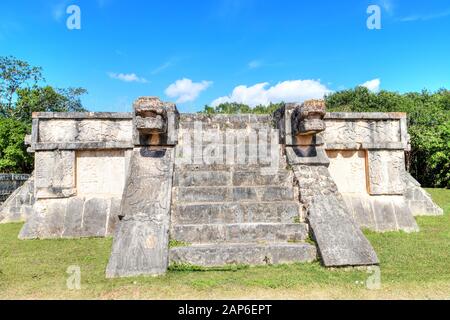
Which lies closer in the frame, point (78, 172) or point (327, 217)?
point (327, 217)

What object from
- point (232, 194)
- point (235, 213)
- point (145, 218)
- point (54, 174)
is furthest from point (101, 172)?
point (235, 213)

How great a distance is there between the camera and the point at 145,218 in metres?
3.84

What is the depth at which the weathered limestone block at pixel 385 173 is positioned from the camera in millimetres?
5589

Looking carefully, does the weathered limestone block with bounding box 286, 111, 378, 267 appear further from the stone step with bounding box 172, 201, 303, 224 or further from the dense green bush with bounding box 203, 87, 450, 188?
the dense green bush with bounding box 203, 87, 450, 188

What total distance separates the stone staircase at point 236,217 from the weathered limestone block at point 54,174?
6.37 ft

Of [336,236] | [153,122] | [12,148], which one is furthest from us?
[12,148]

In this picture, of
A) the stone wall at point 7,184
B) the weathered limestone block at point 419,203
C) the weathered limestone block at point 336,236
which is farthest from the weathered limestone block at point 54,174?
the weathered limestone block at point 419,203

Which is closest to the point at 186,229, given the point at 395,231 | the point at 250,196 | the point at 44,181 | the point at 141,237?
the point at 141,237

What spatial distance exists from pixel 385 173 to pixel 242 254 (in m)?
3.53

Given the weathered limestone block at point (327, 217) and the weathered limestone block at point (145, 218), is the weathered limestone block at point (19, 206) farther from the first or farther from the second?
the weathered limestone block at point (327, 217)

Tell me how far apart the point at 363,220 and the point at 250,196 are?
2245 mm

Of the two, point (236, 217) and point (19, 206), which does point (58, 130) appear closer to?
point (19, 206)

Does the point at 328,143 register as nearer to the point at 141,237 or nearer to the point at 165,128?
the point at 165,128
